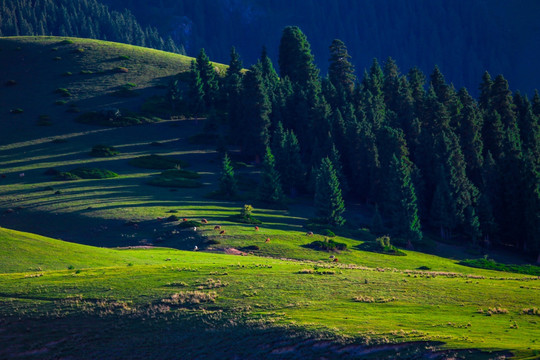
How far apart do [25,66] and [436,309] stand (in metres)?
178

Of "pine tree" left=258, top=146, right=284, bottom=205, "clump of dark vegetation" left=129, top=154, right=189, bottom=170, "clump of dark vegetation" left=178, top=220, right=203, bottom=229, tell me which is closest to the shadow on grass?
"clump of dark vegetation" left=178, top=220, right=203, bottom=229

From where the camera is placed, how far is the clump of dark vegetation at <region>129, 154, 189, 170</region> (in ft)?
409

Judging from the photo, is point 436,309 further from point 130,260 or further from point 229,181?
point 229,181

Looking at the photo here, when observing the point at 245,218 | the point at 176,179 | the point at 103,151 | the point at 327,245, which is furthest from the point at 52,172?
the point at 327,245

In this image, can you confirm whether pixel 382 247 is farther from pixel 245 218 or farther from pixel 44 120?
pixel 44 120

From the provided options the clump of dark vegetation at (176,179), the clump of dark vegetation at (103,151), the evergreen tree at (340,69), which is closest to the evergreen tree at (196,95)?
the clump of dark vegetation at (103,151)

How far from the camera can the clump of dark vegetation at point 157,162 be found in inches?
4911

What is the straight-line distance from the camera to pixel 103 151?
13200cm

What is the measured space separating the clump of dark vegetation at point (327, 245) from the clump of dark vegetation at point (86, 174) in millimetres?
51742

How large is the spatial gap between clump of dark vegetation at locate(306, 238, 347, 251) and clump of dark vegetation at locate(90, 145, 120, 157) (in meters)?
68.9

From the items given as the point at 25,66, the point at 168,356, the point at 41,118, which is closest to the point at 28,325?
the point at 168,356

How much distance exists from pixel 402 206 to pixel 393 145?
68.8 feet

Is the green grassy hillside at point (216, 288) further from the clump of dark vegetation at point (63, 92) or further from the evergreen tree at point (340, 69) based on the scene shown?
the clump of dark vegetation at point (63, 92)

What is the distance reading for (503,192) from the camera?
103 meters
